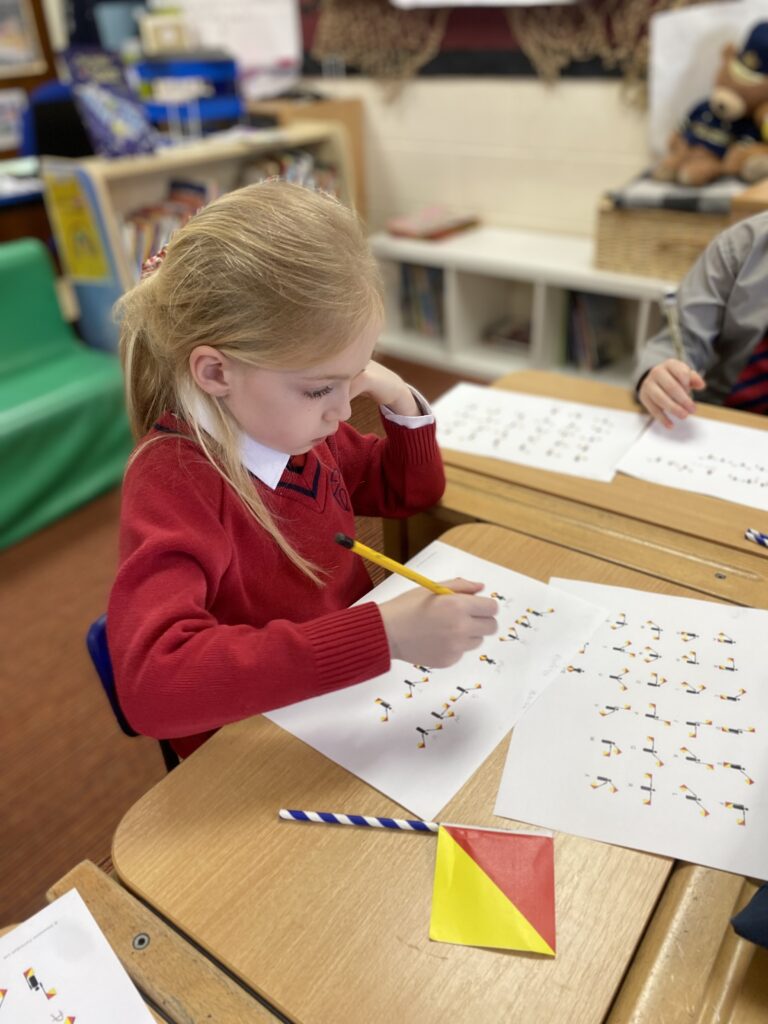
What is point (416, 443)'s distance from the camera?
38.9 inches

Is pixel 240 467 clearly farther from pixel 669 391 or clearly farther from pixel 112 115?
pixel 112 115

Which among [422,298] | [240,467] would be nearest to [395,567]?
[240,467]

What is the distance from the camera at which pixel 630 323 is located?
295 centimetres

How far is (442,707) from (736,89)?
231 centimetres

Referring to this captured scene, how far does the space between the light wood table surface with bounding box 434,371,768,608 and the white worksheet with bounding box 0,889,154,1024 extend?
613 millimetres

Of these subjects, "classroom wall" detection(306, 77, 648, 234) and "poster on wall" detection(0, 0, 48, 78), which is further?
"poster on wall" detection(0, 0, 48, 78)

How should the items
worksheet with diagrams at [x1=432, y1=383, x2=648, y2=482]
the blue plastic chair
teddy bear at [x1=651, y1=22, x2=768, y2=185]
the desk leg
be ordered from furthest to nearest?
teddy bear at [x1=651, y1=22, x2=768, y2=185] < worksheet with diagrams at [x1=432, y1=383, x2=648, y2=482] < the blue plastic chair < the desk leg

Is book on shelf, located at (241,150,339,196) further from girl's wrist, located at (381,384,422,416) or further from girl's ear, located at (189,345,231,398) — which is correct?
girl's ear, located at (189,345,231,398)

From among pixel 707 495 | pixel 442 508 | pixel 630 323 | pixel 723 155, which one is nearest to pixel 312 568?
pixel 442 508

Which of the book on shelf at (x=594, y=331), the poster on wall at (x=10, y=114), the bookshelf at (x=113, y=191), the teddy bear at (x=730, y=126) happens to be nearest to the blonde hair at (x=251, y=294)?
the bookshelf at (x=113, y=191)

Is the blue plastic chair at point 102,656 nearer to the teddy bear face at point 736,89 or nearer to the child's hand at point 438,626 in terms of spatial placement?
the child's hand at point 438,626

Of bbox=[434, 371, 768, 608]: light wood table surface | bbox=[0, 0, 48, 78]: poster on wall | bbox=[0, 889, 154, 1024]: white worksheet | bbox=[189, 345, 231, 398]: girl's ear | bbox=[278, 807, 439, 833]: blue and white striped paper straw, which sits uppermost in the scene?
bbox=[0, 0, 48, 78]: poster on wall

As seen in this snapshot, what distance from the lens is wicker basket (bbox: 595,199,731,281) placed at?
2320mm

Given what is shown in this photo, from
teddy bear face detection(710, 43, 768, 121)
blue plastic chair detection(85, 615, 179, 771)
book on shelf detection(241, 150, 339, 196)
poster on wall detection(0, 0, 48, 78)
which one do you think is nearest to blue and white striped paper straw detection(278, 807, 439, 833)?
blue plastic chair detection(85, 615, 179, 771)
